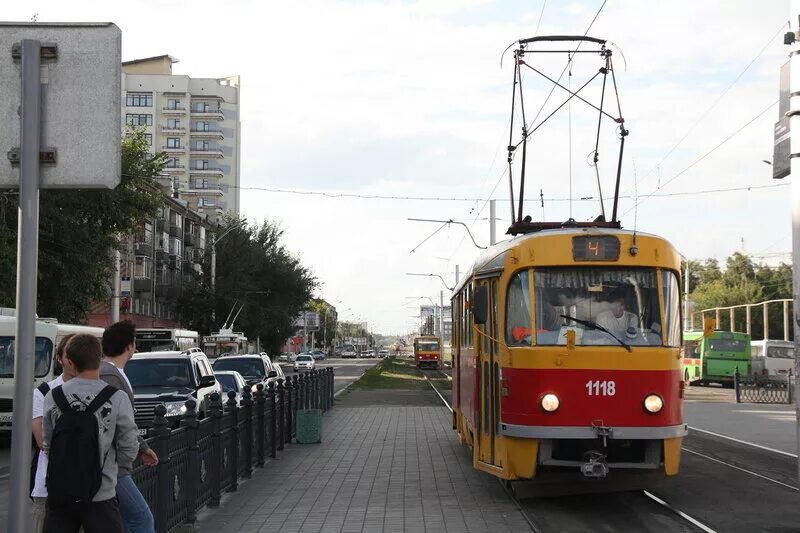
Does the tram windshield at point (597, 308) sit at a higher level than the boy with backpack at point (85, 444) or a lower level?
higher

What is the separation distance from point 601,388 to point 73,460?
670cm

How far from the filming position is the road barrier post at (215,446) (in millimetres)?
11297

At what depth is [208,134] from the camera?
121 m

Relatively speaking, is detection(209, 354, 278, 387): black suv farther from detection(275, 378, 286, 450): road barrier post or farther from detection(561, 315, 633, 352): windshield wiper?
detection(561, 315, 633, 352): windshield wiper

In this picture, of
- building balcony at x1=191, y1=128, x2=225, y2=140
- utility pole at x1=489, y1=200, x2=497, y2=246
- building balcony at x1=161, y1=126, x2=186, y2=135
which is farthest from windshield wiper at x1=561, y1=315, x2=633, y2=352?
building balcony at x1=191, y1=128, x2=225, y2=140

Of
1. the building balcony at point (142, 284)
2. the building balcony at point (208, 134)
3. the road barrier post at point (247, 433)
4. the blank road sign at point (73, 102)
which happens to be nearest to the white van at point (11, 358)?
the road barrier post at point (247, 433)

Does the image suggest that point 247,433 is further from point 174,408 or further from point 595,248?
point 595,248

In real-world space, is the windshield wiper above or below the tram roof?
below

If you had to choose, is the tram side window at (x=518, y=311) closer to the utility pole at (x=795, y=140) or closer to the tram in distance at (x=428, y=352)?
the utility pole at (x=795, y=140)

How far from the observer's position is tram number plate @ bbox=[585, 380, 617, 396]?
1076 centimetres

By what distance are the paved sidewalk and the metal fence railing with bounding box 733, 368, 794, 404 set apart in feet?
73.1

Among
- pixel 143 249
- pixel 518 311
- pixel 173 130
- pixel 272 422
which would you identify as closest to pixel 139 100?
pixel 173 130

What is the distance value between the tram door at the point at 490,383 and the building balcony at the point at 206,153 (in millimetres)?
112217

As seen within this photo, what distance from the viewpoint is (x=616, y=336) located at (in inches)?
433
